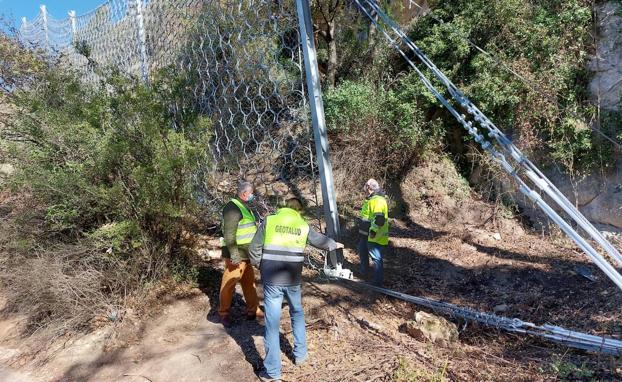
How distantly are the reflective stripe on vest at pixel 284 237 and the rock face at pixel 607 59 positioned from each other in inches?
214

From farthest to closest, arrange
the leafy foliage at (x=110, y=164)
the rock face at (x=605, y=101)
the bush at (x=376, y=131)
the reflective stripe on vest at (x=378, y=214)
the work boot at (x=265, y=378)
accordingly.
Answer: the bush at (x=376, y=131), the rock face at (x=605, y=101), the reflective stripe on vest at (x=378, y=214), the leafy foliage at (x=110, y=164), the work boot at (x=265, y=378)

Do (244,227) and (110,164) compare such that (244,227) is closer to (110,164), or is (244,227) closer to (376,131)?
(110,164)

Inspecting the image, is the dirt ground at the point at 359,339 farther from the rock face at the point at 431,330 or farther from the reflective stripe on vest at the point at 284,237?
the reflective stripe on vest at the point at 284,237

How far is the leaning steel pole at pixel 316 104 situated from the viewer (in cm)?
423

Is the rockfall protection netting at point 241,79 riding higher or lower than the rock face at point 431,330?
higher

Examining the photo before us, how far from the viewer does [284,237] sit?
3.42 meters

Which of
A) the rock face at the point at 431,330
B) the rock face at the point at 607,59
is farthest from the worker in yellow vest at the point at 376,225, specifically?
the rock face at the point at 607,59

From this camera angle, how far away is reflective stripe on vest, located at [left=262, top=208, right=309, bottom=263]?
3.41 meters

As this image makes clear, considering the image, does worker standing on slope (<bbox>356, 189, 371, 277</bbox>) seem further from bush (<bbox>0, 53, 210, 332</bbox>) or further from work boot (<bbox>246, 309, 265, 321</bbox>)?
bush (<bbox>0, 53, 210, 332</bbox>)

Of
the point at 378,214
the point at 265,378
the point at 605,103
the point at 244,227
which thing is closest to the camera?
the point at 265,378

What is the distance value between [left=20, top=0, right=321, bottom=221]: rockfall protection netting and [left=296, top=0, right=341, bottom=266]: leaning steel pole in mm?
238

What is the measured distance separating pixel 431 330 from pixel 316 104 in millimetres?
2290

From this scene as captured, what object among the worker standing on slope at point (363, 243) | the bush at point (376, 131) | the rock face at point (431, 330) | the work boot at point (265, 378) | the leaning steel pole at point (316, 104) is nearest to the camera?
the work boot at point (265, 378)

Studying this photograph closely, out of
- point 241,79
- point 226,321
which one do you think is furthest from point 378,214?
point 241,79
